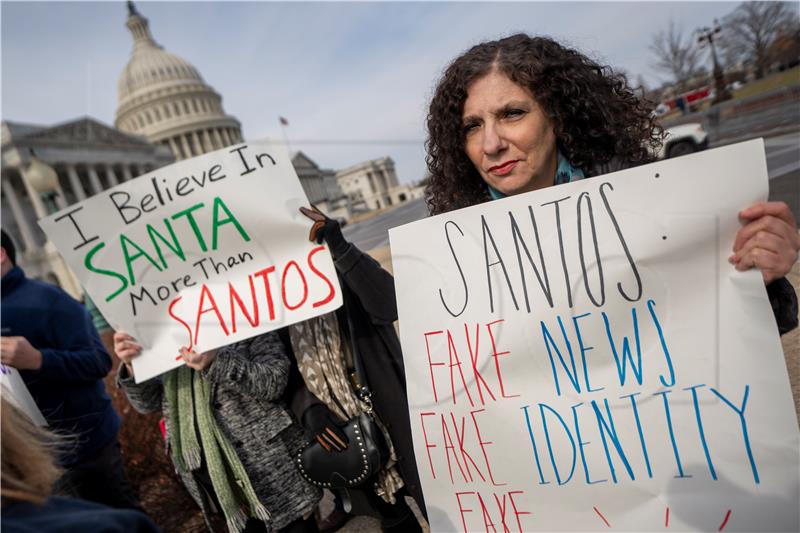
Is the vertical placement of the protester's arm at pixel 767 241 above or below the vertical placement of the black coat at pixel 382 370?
above

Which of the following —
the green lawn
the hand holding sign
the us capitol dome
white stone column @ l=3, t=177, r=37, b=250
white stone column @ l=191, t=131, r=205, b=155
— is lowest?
the hand holding sign

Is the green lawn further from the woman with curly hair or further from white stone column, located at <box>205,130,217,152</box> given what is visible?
white stone column, located at <box>205,130,217,152</box>

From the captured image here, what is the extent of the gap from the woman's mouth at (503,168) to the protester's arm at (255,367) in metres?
1.02

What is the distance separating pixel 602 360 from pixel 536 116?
71 cm

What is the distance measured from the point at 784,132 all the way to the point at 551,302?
14651 millimetres

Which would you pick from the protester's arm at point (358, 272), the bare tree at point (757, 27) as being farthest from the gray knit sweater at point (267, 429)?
the bare tree at point (757, 27)

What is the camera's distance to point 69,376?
6.54ft

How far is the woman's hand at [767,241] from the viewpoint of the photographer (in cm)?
88

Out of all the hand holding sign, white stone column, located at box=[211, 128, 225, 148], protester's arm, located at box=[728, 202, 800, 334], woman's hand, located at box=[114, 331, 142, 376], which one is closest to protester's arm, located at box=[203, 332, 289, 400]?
woman's hand, located at box=[114, 331, 142, 376]

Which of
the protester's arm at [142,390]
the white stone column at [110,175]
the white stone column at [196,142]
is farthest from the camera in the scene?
the white stone column at [196,142]

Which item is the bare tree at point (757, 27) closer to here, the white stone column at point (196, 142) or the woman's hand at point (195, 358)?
the woman's hand at point (195, 358)

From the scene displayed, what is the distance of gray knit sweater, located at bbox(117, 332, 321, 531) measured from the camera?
1.68 metres

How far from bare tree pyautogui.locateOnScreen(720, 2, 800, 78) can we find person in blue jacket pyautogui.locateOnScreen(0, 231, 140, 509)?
39141 mm

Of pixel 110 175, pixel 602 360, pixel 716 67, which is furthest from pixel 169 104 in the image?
pixel 602 360
